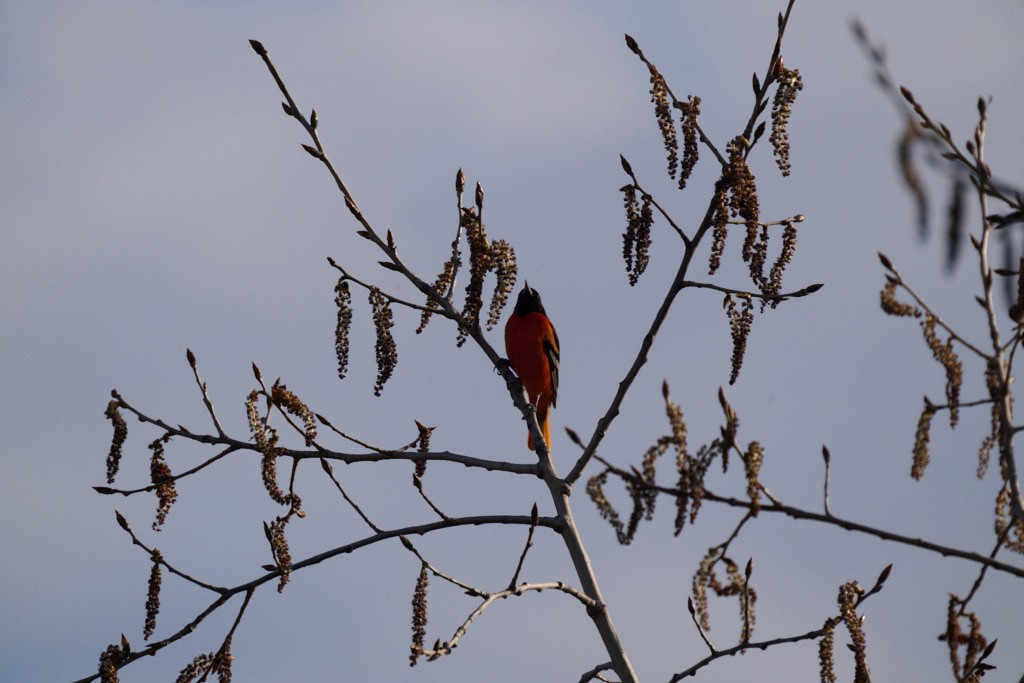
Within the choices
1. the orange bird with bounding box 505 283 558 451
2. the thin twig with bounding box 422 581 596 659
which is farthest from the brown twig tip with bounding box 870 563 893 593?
the orange bird with bounding box 505 283 558 451

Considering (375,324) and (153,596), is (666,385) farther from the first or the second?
(153,596)

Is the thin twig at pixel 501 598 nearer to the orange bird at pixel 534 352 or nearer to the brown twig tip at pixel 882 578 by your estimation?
the brown twig tip at pixel 882 578

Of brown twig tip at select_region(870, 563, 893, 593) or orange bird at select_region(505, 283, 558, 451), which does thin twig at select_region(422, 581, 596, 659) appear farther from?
orange bird at select_region(505, 283, 558, 451)

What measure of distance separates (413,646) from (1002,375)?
7.71 feet

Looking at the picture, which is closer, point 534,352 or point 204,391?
point 204,391

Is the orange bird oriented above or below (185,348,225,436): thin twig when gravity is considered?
above

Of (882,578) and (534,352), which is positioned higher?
(534,352)

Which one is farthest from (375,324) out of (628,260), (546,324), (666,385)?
(546,324)

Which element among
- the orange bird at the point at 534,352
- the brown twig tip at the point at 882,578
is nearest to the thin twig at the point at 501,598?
the brown twig tip at the point at 882,578

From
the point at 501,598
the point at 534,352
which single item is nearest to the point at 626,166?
the point at 501,598

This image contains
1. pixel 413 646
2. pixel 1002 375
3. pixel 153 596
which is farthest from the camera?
pixel 153 596

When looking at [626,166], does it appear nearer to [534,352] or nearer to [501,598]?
[501,598]

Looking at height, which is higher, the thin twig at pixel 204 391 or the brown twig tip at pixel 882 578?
the thin twig at pixel 204 391

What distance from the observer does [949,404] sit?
3.92m
